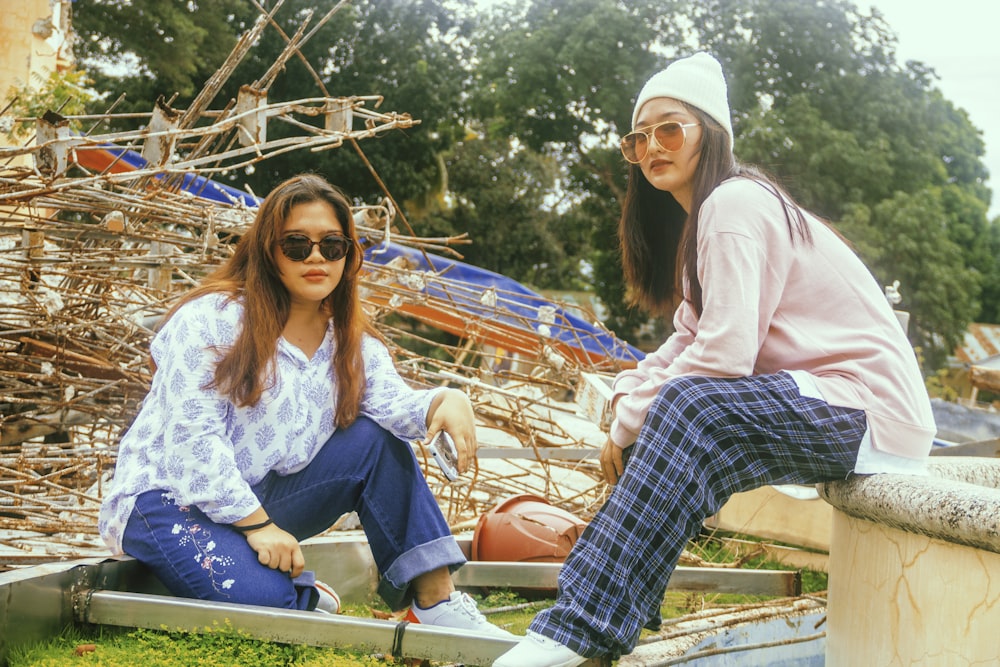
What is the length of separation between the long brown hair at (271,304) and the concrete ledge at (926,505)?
129 cm

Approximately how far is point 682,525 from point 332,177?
2109cm

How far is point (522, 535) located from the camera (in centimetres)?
364

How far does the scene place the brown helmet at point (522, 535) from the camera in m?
3.63

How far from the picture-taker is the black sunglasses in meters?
2.64

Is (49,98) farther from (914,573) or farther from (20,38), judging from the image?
(914,573)

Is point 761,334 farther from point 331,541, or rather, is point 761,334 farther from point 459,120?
point 459,120

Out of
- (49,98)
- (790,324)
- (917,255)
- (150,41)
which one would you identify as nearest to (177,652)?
(790,324)

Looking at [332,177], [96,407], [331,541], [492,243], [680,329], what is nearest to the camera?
[680,329]

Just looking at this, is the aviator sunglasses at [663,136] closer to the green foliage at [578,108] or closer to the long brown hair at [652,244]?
the long brown hair at [652,244]

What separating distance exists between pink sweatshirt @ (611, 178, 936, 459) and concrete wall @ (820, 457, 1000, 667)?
0.20 meters

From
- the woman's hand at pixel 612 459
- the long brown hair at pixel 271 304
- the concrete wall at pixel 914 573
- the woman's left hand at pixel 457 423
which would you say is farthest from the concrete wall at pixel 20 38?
the concrete wall at pixel 914 573

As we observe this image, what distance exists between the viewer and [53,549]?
11.5ft

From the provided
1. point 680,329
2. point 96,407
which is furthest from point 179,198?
point 680,329

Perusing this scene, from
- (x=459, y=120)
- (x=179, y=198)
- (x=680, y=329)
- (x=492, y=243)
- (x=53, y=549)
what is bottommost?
(x=53, y=549)
